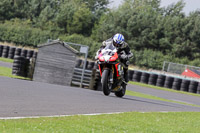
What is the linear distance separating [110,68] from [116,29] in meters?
51.1

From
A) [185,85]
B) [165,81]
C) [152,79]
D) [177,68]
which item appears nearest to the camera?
[185,85]

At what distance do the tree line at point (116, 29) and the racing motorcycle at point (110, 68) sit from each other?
33.8m

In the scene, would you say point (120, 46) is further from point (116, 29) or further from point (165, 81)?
point (116, 29)

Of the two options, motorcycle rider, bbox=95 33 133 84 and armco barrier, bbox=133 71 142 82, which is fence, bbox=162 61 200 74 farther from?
motorcycle rider, bbox=95 33 133 84

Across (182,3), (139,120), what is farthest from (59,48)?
(182,3)

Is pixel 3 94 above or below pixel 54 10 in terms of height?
below

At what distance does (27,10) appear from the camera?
7394 cm

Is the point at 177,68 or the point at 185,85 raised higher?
the point at 177,68

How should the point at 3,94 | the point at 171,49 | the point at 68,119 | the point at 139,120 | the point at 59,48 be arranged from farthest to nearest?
the point at 171,49, the point at 59,48, the point at 3,94, the point at 139,120, the point at 68,119

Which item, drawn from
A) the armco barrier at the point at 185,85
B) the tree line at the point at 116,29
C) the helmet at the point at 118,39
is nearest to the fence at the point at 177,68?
→ the tree line at the point at 116,29

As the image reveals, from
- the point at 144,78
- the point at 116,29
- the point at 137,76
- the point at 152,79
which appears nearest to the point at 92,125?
the point at 152,79

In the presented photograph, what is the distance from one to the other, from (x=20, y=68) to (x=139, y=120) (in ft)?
39.8

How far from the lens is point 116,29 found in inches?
2458

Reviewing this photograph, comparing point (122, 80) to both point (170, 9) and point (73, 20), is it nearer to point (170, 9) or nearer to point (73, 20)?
point (73, 20)
